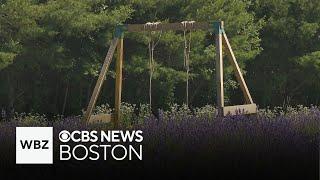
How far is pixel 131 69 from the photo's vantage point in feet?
49.6

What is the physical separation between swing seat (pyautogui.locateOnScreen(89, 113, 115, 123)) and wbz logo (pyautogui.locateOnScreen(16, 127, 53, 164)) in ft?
6.43

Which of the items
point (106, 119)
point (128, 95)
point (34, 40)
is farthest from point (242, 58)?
point (106, 119)

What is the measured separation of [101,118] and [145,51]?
27.1ft

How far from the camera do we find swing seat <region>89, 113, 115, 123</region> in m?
7.41

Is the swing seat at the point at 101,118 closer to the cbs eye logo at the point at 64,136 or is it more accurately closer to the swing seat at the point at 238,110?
the swing seat at the point at 238,110

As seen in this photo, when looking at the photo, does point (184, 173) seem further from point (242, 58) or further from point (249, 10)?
point (249, 10)

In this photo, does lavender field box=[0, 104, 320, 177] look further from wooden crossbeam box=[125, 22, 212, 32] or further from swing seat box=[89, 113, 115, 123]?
wooden crossbeam box=[125, 22, 212, 32]

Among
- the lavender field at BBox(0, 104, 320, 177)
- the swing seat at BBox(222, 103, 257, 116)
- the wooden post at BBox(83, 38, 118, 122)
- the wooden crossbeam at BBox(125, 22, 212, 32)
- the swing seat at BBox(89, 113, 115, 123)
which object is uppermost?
the wooden crossbeam at BBox(125, 22, 212, 32)

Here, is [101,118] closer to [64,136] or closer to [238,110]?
[238,110]

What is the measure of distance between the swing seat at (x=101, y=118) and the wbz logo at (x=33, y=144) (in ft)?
6.43

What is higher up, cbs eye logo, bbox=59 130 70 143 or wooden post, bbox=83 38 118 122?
wooden post, bbox=83 38 118 122

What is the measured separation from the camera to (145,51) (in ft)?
51.6

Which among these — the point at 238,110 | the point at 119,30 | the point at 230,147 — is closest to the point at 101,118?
the point at 119,30

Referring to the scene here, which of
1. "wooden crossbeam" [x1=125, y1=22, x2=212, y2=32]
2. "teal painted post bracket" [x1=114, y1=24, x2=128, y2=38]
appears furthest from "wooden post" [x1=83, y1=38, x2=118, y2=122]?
"wooden crossbeam" [x1=125, y1=22, x2=212, y2=32]
